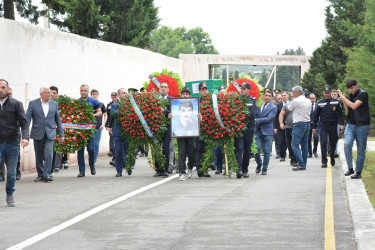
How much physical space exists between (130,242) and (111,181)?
6966 mm

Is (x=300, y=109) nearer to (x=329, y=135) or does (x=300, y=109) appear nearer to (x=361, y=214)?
(x=329, y=135)

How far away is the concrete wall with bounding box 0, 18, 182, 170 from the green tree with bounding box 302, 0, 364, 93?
1481 centimetres

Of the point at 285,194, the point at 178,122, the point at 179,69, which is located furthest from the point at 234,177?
the point at 179,69

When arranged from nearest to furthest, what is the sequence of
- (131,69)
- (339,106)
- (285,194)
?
(285,194) < (339,106) < (131,69)

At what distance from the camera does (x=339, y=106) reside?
18641 mm

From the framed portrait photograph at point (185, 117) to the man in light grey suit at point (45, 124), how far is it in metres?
2.32

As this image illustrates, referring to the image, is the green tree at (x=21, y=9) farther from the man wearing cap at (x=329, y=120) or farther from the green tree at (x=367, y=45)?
the green tree at (x=367, y=45)

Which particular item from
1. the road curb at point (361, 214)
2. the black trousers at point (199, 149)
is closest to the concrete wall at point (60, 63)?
the black trousers at point (199, 149)

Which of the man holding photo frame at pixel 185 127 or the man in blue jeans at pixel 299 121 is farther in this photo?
the man in blue jeans at pixel 299 121

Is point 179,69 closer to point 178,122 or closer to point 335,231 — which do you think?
point 178,122

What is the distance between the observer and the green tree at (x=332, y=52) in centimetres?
4131

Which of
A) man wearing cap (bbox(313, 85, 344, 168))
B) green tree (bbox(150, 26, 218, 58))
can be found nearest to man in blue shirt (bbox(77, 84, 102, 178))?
man wearing cap (bbox(313, 85, 344, 168))

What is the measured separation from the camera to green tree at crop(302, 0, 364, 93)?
41.3 m

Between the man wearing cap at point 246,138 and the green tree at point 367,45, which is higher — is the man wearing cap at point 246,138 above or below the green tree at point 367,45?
below
